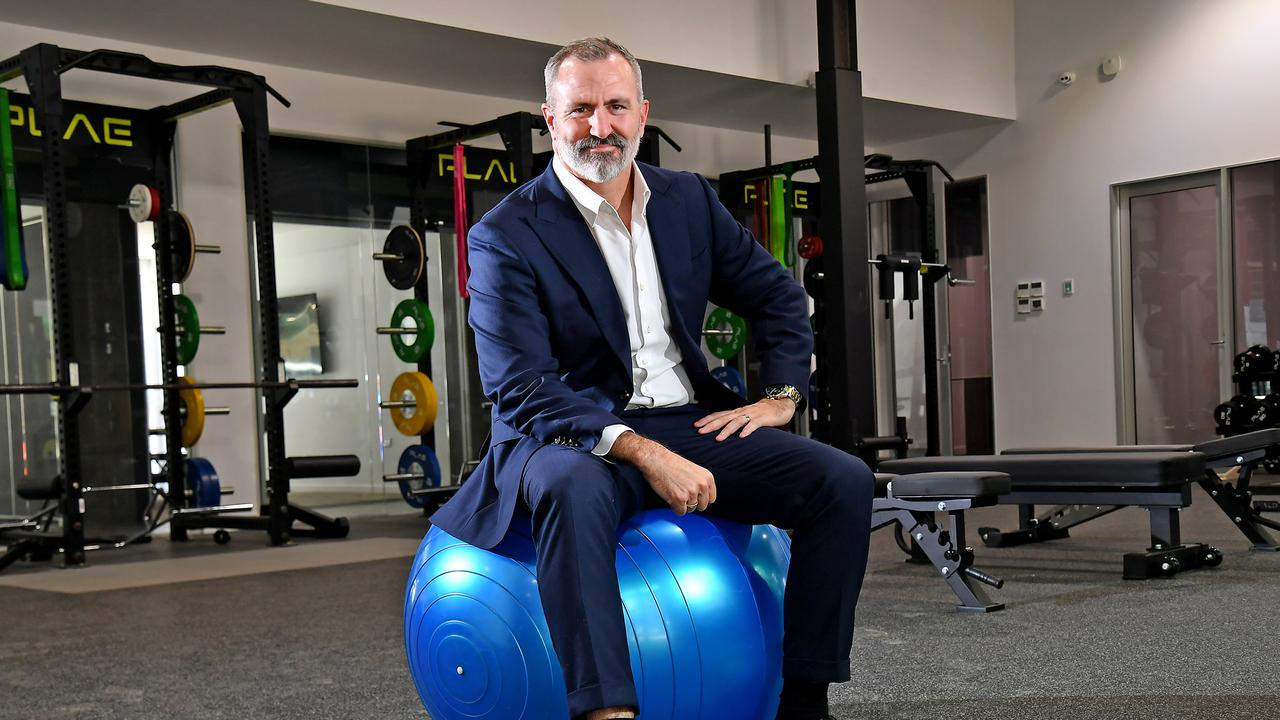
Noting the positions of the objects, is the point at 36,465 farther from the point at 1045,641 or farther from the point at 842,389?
the point at 1045,641

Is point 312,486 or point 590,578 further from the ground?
point 590,578

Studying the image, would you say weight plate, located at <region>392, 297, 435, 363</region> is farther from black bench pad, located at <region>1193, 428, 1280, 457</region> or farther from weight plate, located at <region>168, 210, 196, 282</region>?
black bench pad, located at <region>1193, 428, 1280, 457</region>

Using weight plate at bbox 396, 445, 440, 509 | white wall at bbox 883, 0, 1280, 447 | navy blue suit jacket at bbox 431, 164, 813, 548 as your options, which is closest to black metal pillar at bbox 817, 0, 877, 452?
weight plate at bbox 396, 445, 440, 509

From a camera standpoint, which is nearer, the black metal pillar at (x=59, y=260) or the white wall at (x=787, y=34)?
the black metal pillar at (x=59, y=260)

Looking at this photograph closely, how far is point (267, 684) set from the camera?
107 inches

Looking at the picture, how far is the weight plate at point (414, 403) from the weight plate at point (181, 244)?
1.25 metres

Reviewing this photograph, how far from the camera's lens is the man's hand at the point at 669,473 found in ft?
5.74

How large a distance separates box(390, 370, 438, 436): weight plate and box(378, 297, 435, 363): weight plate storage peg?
4.6 inches

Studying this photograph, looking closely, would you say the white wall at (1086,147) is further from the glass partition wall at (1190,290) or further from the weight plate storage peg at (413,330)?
the weight plate storage peg at (413,330)

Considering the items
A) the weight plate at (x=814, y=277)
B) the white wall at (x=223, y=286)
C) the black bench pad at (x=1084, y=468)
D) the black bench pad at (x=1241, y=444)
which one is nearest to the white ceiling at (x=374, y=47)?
the white wall at (x=223, y=286)

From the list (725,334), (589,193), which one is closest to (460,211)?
(725,334)

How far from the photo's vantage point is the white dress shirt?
196 centimetres

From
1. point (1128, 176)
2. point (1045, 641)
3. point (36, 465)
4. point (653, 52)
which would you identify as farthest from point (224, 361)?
point (1128, 176)

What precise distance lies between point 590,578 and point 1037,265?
26.2 feet
